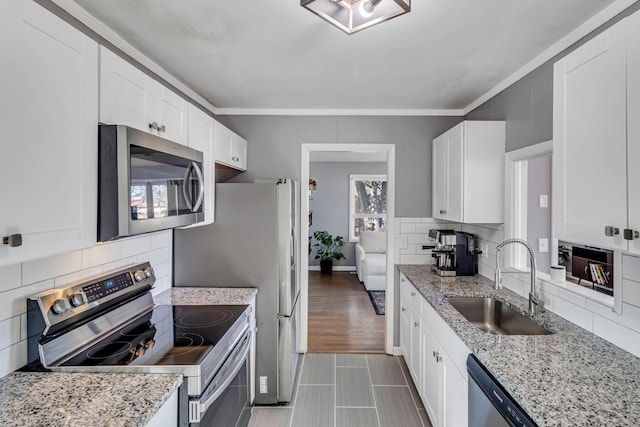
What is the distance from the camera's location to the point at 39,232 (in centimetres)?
97

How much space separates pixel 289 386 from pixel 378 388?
75 centimetres

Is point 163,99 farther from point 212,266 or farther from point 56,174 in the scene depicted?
point 212,266

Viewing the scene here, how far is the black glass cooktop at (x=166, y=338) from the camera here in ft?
4.50

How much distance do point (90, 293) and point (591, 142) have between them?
2138 millimetres

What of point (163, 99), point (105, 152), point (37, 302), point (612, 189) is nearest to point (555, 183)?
point (612, 189)

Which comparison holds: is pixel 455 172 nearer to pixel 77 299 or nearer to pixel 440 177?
pixel 440 177

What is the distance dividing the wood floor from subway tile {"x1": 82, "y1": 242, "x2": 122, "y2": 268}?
7.11 feet

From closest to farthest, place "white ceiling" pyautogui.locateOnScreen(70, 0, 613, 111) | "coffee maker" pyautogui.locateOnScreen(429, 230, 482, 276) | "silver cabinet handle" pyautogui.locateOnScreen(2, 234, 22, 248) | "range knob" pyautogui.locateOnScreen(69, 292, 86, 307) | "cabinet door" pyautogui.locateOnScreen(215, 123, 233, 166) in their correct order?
"silver cabinet handle" pyautogui.locateOnScreen(2, 234, 22, 248), "range knob" pyautogui.locateOnScreen(69, 292, 86, 307), "white ceiling" pyautogui.locateOnScreen(70, 0, 613, 111), "cabinet door" pyautogui.locateOnScreen(215, 123, 233, 166), "coffee maker" pyautogui.locateOnScreen(429, 230, 482, 276)

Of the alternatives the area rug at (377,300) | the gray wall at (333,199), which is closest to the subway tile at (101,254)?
the area rug at (377,300)

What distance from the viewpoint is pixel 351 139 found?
3.27 metres

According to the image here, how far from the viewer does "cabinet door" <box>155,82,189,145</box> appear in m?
1.66

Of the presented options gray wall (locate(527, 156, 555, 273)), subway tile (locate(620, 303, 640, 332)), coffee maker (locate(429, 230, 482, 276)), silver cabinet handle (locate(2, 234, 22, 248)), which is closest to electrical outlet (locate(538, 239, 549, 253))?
gray wall (locate(527, 156, 555, 273))

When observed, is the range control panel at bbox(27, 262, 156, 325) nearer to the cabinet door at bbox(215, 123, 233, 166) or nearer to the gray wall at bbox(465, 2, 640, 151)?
the cabinet door at bbox(215, 123, 233, 166)

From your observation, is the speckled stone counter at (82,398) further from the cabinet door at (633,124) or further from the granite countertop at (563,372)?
the cabinet door at (633,124)
